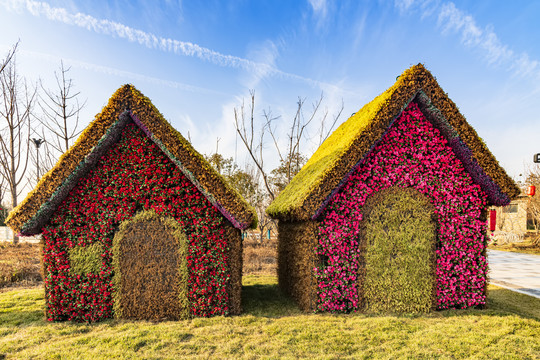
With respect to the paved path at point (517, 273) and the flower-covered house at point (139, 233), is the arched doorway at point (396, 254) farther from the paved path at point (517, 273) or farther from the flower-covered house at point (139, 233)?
the paved path at point (517, 273)

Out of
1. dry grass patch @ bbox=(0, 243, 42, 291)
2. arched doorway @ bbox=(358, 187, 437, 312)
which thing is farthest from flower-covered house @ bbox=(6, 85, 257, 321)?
dry grass patch @ bbox=(0, 243, 42, 291)

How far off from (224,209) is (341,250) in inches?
112

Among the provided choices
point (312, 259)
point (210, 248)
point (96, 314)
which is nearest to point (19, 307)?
point (96, 314)

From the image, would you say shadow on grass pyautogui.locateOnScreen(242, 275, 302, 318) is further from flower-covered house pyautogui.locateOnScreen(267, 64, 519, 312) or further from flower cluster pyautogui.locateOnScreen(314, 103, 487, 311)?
flower cluster pyautogui.locateOnScreen(314, 103, 487, 311)

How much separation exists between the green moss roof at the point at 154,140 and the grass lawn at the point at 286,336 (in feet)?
7.02

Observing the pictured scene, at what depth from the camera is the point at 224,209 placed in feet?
21.2

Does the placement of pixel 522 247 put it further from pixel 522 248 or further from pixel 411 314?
pixel 411 314

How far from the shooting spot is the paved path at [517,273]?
1050 centimetres

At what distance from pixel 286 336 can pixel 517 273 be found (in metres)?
13.0

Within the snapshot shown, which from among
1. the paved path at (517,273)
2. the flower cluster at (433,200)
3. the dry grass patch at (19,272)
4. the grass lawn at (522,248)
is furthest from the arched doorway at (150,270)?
the grass lawn at (522,248)

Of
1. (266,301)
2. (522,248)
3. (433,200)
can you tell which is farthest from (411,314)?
(522,248)

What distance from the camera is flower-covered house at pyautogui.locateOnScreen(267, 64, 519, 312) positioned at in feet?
22.8

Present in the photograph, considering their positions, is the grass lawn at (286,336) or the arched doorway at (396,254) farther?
the arched doorway at (396,254)

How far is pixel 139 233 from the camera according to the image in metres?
6.76
